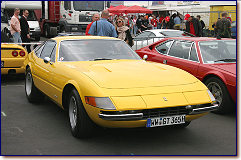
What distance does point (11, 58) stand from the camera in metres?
8.55

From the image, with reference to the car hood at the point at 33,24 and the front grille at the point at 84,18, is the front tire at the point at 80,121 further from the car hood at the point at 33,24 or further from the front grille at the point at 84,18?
the car hood at the point at 33,24

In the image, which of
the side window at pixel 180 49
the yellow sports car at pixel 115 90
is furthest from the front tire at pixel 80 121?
the side window at pixel 180 49

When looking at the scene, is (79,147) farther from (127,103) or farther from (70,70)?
(70,70)

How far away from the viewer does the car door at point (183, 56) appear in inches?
263

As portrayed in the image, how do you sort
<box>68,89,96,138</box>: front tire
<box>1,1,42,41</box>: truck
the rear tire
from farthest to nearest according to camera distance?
<box>1,1,42,41</box>: truck < the rear tire < <box>68,89,96,138</box>: front tire

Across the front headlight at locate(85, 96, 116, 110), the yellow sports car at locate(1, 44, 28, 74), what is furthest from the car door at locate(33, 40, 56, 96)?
the yellow sports car at locate(1, 44, 28, 74)

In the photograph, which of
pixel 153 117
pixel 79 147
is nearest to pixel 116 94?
pixel 153 117

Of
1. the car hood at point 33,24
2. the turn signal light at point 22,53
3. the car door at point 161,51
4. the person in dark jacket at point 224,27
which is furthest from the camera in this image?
the car hood at point 33,24

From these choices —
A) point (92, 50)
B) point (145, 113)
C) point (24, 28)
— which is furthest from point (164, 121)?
point (24, 28)

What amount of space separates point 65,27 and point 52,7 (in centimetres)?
231

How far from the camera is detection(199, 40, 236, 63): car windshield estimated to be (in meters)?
6.53

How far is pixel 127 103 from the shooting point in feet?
13.3

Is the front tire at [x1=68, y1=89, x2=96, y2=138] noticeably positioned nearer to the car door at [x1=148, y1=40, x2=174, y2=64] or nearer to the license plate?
the license plate

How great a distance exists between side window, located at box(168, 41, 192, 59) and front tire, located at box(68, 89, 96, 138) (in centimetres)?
320
